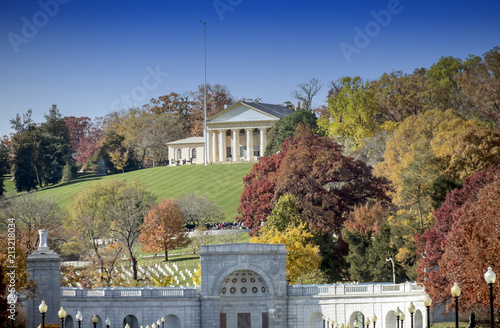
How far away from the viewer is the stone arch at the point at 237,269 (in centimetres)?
5809

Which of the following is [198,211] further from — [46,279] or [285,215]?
[46,279]

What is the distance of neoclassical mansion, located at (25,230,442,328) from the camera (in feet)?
185

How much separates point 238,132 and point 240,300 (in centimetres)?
8687

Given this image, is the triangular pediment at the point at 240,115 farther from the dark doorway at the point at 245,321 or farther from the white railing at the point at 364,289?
the white railing at the point at 364,289

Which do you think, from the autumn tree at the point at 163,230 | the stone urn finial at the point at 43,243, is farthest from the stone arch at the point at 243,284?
the autumn tree at the point at 163,230

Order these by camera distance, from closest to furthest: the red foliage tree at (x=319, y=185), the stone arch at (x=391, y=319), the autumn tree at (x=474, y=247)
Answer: the autumn tree at (x=474, y=247) → the stone arch at (x=391, y=319) → the red foliage tree at (x=319, y=185)

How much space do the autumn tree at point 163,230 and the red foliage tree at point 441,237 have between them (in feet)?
114

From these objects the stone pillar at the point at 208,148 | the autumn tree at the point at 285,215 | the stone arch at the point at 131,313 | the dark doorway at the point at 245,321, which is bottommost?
the dark doorway at the point at 245,321

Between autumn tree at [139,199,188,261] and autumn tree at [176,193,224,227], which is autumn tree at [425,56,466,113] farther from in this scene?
autumn tree at [139,199,188,261]

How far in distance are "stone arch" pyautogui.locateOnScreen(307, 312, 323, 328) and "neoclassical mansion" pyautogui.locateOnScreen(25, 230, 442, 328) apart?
7 cm

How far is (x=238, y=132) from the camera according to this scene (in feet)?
475

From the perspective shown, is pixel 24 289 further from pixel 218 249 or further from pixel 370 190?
pixel 370 190

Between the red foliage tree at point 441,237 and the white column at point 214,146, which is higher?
the white column at point 214,146

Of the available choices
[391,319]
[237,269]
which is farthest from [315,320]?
[237,269]
